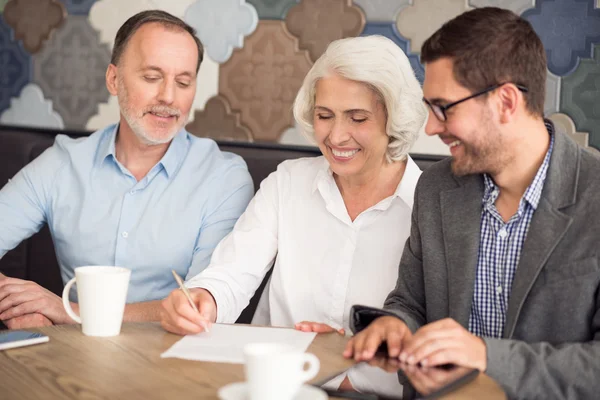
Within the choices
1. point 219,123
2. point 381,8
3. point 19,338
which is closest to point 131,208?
point 219,123

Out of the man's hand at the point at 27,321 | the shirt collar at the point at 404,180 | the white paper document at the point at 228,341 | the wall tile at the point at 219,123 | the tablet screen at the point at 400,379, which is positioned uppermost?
the wall tile at the point at 219,123

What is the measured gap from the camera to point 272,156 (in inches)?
106

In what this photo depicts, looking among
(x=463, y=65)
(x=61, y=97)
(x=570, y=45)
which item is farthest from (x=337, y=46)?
(x=61, y=97)

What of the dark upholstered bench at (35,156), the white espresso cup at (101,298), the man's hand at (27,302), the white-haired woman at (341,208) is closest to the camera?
the white espresso cup at (101,298)

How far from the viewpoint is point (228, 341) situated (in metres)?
1.55

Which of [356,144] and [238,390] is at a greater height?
[356,144]

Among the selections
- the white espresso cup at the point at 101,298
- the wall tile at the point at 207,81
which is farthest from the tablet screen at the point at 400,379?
the wall tile at the point at 207,81

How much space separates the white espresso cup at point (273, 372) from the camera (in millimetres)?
1079

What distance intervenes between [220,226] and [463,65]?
972mm

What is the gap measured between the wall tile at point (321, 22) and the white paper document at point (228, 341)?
1.28m

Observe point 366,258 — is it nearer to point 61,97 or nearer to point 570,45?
point 570,45

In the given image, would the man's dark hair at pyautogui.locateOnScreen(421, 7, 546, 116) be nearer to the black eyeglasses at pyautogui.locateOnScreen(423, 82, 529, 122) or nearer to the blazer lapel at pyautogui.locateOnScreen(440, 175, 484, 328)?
the black eyeglasses at pyautogui.locateOnScreen(423, 82, 529, 122)

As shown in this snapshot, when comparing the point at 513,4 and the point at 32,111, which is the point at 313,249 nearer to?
the point at 513,4

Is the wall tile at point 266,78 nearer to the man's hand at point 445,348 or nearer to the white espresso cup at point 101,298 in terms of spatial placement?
the white espresso cup at point 101,298
